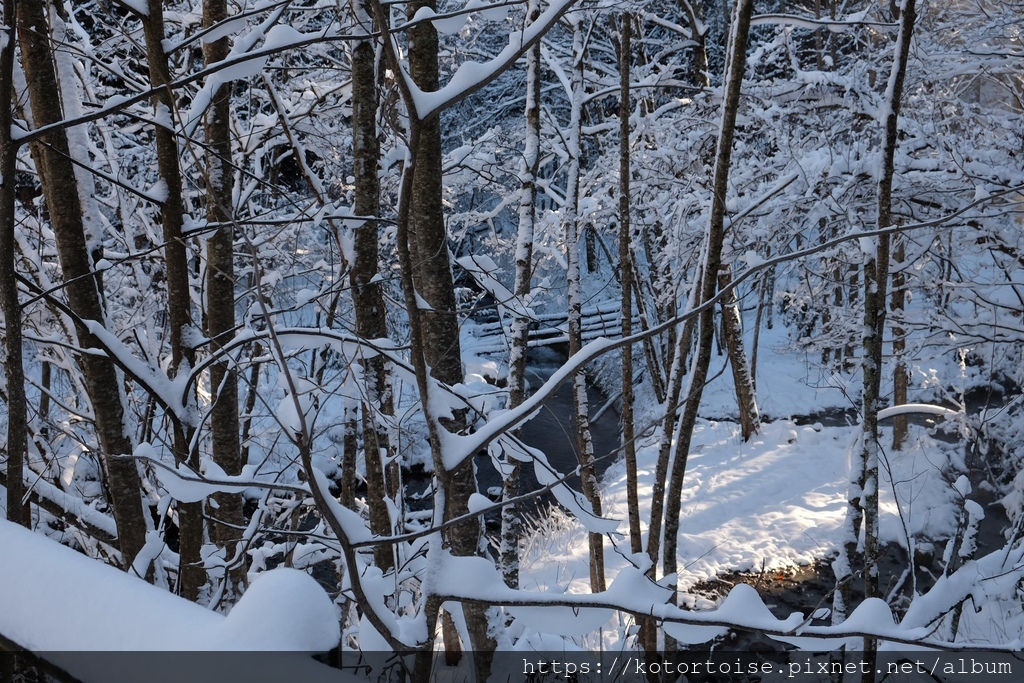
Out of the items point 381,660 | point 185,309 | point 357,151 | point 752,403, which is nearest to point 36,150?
point 185,309

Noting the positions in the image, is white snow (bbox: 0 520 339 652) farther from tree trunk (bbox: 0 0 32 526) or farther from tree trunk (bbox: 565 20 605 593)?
tree trunk (bbox: 565 20 605 593)

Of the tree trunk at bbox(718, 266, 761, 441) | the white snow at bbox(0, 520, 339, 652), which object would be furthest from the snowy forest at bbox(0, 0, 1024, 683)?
the tree trunk at bbox(718, 266, 761, 441)

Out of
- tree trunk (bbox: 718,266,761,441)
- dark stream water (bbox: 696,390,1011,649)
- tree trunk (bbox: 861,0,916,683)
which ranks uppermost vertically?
tree trunk (bbox: 861,0,916,683)

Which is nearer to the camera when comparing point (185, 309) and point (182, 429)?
point (182, 429)

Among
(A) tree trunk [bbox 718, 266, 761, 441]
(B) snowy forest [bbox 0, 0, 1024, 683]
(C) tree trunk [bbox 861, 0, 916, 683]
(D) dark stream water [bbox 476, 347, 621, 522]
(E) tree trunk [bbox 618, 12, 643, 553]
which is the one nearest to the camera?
(B) snowy forest [bbox 0, 0, 1024, 683]

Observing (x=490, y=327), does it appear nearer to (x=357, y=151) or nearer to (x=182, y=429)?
(x=357, y=151)

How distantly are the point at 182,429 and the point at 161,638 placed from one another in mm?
1780

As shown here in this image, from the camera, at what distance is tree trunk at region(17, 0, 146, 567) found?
6.38ft

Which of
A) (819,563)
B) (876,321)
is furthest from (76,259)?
(819,563)

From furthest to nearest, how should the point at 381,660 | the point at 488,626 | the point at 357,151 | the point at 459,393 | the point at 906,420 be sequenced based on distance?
1. the point at 906,420
2. the point at 357,151
3. the point at 488,626
4. the point at 459,393
5. the point at 381,660

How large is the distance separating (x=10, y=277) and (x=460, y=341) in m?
5.12

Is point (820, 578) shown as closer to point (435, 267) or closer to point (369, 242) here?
point (369, 242)

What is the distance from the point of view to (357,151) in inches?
126

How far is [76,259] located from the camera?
2.07 metres
